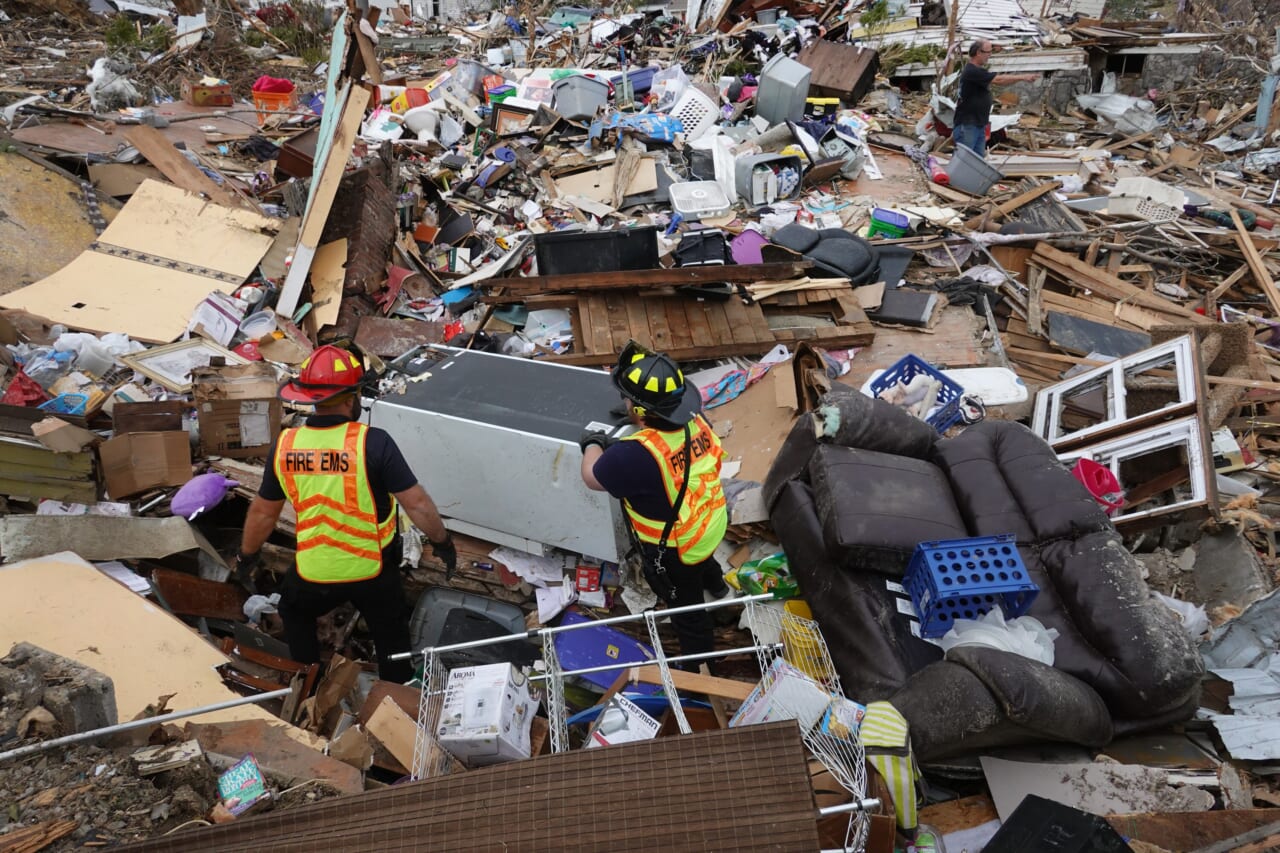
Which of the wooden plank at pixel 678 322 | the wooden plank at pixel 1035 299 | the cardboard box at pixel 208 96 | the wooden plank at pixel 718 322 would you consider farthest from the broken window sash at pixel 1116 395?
the cardboard box at pixel 208 96

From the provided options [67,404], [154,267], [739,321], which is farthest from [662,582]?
[154,267]

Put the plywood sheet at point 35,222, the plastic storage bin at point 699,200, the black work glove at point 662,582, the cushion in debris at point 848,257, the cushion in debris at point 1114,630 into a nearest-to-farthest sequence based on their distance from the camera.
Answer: the cushion in debris at point 1114,630 < the black work glove at point 662,582 < the plywood sheet at point 35,222 < the cushion in debris at point 848,257 < the plastic storage bin at point 699,200

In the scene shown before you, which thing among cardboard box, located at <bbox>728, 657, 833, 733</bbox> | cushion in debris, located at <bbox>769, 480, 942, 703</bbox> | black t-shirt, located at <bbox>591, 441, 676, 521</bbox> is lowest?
cushion in debris, located at <bbox>769, 480, 942, 703</bbox>

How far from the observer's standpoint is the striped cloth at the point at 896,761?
239 cm

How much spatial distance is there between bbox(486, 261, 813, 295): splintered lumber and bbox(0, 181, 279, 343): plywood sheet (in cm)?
198

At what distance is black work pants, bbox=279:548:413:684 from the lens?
322cm

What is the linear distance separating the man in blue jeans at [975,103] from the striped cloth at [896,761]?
777 cm

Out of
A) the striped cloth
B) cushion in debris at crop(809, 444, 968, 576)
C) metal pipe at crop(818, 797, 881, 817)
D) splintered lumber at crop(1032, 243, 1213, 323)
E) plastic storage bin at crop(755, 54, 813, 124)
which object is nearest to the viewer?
metal pipe at crop(818, 797, 881, 817)

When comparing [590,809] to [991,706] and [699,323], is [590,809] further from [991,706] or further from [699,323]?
[699,323]

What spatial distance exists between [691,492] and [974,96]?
24.2ft

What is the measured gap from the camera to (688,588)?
3344mm

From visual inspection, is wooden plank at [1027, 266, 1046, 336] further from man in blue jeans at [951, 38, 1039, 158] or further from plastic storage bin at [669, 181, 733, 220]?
plastic storage bin at [669, 181, 733, 220]

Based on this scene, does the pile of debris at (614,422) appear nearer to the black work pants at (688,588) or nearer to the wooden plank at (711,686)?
the wooden plank at (711,686)

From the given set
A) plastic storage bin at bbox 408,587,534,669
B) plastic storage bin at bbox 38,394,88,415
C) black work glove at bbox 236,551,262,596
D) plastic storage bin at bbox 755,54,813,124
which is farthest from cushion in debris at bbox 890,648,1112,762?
plastic storage bin at bbox 755,54,813,124
